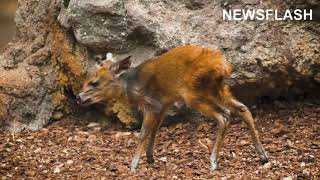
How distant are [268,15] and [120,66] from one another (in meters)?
1.59

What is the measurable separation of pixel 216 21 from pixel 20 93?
6.94ft

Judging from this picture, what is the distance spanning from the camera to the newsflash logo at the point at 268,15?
6383 millimetres

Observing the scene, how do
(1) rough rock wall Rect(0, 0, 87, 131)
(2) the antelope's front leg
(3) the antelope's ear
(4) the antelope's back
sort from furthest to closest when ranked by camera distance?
(1) rough rock wall Rect(0, 0, 87, 131)
(3) the antelope's ear
(2) the antelope's front leg
(4) the antelope's back

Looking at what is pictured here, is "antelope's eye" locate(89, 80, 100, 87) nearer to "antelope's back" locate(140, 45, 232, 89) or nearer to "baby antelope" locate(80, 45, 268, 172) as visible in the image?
"baby antelope" locate(80, 45, 268, 172)

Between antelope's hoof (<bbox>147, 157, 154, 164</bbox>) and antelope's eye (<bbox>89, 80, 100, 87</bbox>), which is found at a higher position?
antelope's eye (<bbox>89, 80, 100, 87</bbox>)

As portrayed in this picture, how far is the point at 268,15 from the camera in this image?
252 inches

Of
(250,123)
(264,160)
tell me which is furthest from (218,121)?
(264,160)

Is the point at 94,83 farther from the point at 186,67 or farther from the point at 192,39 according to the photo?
the point at 192,39

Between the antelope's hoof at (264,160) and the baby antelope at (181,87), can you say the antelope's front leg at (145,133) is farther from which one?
the antelope's hoof at (264,160)

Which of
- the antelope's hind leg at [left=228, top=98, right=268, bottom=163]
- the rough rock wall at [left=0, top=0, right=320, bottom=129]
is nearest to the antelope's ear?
the rough rock wall at [left=0, top=0, right=320, bottom=129]

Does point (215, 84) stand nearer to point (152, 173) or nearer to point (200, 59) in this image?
point (200, 59)

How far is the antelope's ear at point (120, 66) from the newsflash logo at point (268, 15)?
4.10ft

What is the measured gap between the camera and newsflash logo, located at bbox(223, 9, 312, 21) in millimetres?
6383

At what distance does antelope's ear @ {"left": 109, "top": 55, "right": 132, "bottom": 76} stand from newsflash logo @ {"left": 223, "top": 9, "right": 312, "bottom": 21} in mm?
1250
